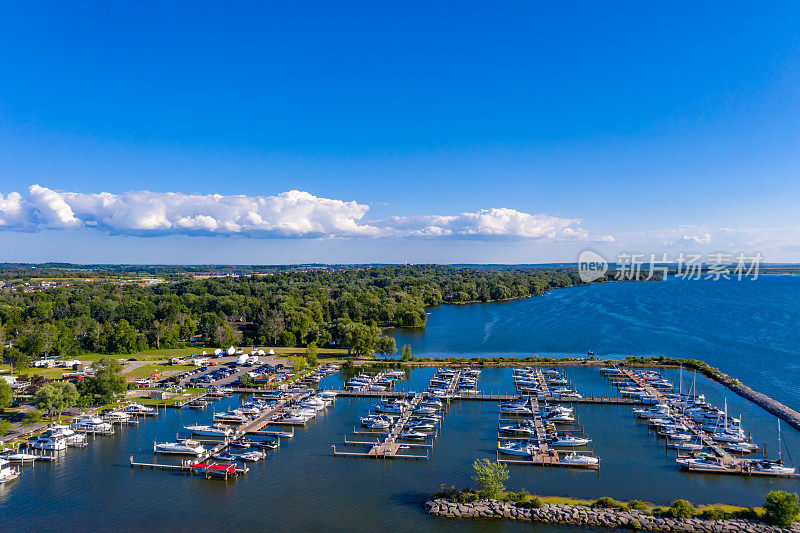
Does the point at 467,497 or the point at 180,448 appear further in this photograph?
the point at 180,448

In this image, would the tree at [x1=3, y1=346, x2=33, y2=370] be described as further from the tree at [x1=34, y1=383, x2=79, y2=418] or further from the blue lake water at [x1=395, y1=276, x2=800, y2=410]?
the blue lake water at [x1=395, y1=276, x2=800, y2=410]

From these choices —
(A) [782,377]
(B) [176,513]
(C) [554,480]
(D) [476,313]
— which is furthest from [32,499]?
(D) [476,313]

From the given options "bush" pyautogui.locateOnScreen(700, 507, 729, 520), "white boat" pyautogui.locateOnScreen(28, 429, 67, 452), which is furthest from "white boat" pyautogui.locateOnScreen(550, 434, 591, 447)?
"white boat" pyautogui.locateOnScreen(28, 429, 67, 452)

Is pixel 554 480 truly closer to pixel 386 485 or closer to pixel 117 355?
pixel 386 485

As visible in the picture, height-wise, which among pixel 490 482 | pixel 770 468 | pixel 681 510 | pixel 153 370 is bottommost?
pixel 153 370

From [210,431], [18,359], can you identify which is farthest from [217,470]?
[18,359]

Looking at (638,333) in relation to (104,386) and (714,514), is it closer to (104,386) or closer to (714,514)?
(714,514)
